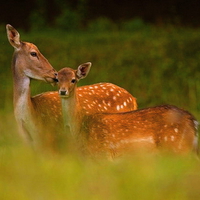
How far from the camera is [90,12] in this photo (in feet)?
79.8

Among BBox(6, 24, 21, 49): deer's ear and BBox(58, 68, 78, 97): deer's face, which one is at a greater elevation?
BBox(6, 24, 21, 49): deer's ear

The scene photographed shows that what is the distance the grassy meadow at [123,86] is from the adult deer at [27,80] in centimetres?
20

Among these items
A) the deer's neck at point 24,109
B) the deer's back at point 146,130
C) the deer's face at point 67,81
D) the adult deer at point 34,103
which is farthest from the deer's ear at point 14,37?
the deer's back at point 146,130

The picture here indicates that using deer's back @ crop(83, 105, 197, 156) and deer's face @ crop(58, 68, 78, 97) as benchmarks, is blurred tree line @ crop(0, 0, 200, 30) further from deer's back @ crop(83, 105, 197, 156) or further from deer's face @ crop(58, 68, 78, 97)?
deer's back @ crop(83, 105, 197, 156)

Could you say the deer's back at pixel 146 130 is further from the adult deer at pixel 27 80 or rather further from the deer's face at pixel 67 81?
the adult deer at pixel 27 80

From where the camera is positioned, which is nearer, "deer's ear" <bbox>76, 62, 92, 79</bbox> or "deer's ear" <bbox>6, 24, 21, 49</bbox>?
"deer's ear" <bbox>76, 62, 92, 79</bbox>

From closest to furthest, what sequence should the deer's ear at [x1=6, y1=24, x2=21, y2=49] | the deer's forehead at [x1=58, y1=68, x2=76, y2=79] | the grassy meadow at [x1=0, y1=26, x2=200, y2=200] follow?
the grassy meadow at [x1=0, y1=26, x2=200, y2=200], the deer's forehead at [x1=58, y1=68, x2=76, y2=79], the deer's ear at [x1=6, y1=24, x2=21, y2=49]

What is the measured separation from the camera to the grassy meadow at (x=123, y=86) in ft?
19.2

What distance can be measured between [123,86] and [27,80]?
5631 millimetres

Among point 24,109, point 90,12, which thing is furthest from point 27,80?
point 90,12

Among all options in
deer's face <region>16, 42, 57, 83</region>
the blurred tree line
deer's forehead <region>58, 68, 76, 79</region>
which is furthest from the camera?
the blurred tree line

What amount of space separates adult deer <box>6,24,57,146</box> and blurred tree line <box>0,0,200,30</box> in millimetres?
12535

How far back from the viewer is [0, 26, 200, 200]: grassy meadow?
5.86 metres

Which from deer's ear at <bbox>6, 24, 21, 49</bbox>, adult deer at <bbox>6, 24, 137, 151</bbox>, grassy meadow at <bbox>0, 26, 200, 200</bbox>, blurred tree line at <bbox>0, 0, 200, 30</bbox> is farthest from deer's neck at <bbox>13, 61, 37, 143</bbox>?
blurred tree line at <bbox>0, 0, 200, 30</bbox>
